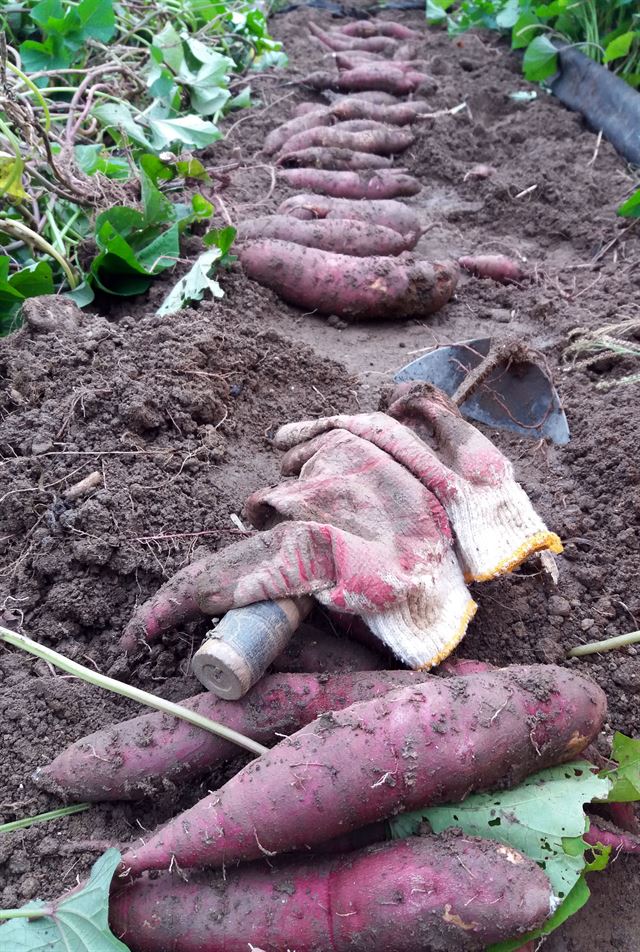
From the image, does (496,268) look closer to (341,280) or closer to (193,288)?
(341,280)

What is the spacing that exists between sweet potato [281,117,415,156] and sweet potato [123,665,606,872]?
4058mm

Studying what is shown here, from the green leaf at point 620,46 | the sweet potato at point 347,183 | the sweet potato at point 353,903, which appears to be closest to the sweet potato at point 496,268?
the sweet potato at point 347,183

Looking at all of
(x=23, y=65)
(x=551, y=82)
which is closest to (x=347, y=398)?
(x=23, y=65)

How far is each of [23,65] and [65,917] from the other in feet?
13.4

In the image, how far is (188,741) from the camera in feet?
4.72

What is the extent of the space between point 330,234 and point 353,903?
2.96 m

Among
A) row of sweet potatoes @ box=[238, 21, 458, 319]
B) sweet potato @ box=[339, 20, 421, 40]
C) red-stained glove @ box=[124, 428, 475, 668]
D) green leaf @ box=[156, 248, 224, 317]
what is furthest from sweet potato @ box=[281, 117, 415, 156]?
red-stained glove @ box=[124, 428, 475, 668]

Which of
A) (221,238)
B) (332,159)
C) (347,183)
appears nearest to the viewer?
(221,238)

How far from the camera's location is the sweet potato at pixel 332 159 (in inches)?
178

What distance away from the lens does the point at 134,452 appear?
209 centimetres

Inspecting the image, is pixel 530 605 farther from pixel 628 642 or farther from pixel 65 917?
pixel 65 917

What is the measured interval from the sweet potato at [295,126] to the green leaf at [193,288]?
2.14 metres

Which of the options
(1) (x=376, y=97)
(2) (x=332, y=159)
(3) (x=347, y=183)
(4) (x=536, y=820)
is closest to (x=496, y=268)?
(3) (x=347, y=183)

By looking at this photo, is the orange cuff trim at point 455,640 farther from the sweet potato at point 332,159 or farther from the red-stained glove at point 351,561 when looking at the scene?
the sweet potato at point 332,159
